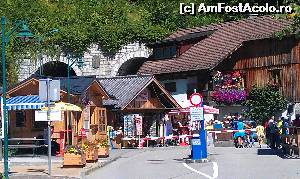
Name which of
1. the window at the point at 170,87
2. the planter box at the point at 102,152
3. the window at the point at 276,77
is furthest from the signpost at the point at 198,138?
the window at the point at 170,87

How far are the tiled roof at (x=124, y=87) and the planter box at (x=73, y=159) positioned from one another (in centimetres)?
1416

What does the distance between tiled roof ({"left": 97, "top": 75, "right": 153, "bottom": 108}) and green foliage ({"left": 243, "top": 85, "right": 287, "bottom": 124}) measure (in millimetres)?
9149

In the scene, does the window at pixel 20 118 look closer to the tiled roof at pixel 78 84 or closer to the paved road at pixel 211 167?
the tiled roof at pixel 78 84

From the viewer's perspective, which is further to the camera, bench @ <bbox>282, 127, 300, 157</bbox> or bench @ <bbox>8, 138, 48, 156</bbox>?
bench @ <bbox>8, 138, 48, 156</bbox>

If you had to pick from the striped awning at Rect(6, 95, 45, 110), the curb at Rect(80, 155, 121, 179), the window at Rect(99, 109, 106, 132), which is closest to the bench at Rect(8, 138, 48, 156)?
the striped awning at Rect(6, 95, 45, 110)

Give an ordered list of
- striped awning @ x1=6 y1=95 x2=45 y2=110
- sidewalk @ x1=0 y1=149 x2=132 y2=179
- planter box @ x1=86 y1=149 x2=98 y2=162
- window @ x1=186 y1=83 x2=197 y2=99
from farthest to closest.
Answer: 1. window @ x1=186 y1=83 x2=197 y2=99
2. striped awning @ x1=6 y1=95 x2=45 y2=110
3. planter box @ x1=86 y1=149 x2=98 y2=162
4. sidewalk @ x1=0 y1=149 x2=132 y2=179

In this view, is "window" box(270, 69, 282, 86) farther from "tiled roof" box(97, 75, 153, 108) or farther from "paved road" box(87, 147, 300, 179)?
"paved road" box(87, 147, 300, 179)

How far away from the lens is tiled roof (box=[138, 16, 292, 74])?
46.4 m

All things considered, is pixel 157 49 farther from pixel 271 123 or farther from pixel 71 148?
pixel 71 148

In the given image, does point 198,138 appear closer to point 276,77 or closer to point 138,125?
point 138,125

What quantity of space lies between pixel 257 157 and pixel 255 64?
21205 mm

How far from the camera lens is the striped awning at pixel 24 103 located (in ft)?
96.6

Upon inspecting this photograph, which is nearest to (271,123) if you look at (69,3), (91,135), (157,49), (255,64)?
(91,135)

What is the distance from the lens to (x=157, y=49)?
51.2 metres
